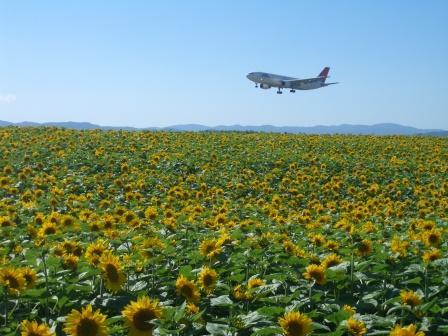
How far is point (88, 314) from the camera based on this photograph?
3.08 m

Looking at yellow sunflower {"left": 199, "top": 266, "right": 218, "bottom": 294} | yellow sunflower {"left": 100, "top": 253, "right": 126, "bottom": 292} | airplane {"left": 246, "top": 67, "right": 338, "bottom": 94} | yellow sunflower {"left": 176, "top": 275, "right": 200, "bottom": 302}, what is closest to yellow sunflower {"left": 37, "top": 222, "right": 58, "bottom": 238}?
yellow sunflower {"left": 100, "top": 253, "right": 126, "bottom": 292}

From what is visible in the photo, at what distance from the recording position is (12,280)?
389 cm

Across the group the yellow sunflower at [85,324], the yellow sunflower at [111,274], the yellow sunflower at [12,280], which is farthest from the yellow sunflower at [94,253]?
the yellow sunflower at [85,324]

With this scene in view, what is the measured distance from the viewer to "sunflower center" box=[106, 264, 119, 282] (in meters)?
4.23

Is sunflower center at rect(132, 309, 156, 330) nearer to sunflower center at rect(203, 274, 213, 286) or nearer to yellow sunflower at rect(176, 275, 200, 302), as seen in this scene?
yellow sunflower at rect(176, 275, 200, 302)

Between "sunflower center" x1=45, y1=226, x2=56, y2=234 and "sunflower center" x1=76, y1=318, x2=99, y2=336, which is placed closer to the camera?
"sunflower center" x1=76, y1=318, x2=99, y2=336

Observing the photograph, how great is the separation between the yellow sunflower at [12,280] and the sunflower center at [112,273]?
65cm

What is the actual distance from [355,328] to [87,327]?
6.05 ft

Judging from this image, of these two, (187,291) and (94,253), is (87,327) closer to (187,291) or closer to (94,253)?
(187,291)

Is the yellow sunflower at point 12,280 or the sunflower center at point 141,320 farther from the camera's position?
the yellow sunflower at point 12,280

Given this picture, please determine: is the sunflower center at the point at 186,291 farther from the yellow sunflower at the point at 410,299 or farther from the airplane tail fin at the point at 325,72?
the airplane tail fin at the point at 325,72

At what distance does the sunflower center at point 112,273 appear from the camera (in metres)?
4.23

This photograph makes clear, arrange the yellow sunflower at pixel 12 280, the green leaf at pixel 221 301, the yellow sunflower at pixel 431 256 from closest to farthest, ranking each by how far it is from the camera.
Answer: the yellow sunflower at pixel 12 280 < the green leaf at pixel 221 301 < the yellow sunflower at pixel 431 256

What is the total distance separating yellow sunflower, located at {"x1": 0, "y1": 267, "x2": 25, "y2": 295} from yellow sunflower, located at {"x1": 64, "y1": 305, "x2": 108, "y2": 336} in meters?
1.04
